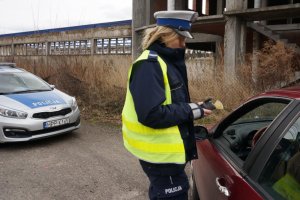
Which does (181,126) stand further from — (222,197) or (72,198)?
(72,198)

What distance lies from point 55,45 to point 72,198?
25895 millimetres

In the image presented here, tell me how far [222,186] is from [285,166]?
48cm

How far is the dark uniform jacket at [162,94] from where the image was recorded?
206cm

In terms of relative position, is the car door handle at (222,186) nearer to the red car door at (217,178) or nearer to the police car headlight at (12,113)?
the red car door at (217,178)

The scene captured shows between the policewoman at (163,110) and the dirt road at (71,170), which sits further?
the dirt road at (71,170)

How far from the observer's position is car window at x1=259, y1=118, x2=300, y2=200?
5.85 ft

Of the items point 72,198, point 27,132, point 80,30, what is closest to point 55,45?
point 80,30

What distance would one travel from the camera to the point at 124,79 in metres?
11.6

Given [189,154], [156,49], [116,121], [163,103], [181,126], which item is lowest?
[116,121]

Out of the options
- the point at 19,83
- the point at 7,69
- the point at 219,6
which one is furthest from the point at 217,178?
the point at 219,6

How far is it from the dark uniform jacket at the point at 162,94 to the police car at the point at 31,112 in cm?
440

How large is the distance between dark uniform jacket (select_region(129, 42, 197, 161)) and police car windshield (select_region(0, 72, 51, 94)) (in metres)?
5.27

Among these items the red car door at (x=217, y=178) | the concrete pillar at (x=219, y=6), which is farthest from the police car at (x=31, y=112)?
the concrete pillar at (x=219, y=6)

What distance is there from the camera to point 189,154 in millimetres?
2289
